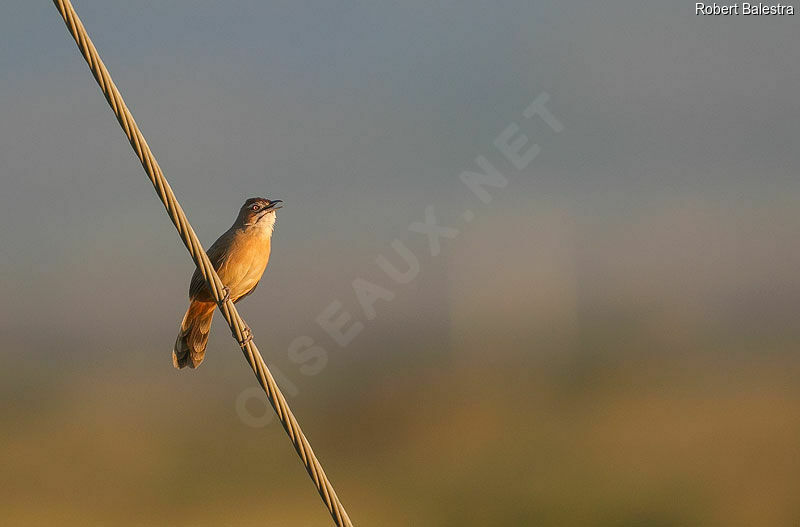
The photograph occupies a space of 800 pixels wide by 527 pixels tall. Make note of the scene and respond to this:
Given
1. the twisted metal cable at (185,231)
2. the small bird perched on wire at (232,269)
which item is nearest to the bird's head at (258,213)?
the small bird perched on wire at (232,269)

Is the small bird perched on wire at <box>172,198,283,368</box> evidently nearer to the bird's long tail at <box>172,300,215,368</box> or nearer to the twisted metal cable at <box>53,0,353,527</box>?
the bird's long tail at <box>172,300,215,368</box>

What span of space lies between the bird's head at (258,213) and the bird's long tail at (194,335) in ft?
3.19

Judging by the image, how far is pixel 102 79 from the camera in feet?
12.7

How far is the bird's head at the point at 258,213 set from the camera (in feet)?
27.0

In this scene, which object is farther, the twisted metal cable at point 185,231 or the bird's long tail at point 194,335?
the bird's long tail at point 194,335

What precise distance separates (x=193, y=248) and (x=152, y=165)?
459 millimetres

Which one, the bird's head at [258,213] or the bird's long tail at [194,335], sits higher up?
the bird's head at [258,213]

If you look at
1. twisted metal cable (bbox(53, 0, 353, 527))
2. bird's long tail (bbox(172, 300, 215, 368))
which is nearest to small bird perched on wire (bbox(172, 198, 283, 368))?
bird's long tail (bbox(172, 300, 215, 368))

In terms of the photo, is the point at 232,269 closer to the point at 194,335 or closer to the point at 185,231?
the point at 194,335

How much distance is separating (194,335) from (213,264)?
2.74ft

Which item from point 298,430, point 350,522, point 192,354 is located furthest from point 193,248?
point 192,354

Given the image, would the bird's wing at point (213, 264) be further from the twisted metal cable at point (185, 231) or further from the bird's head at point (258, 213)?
the twisted metal cable at point (185, 231)

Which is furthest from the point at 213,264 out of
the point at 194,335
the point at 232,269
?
the point at 194,335

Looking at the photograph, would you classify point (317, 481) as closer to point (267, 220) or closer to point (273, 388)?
point (273, 388)
